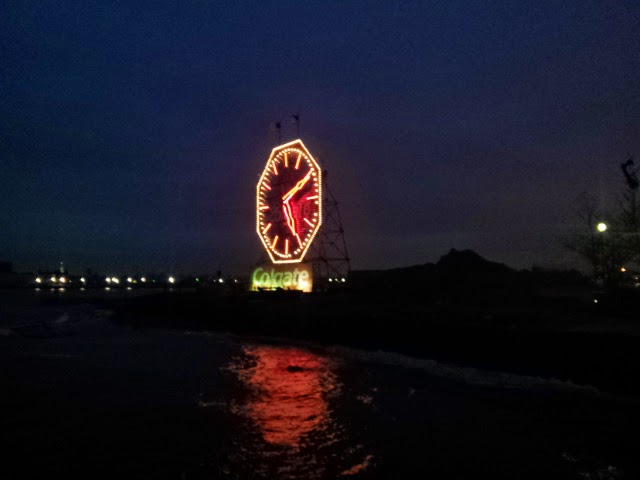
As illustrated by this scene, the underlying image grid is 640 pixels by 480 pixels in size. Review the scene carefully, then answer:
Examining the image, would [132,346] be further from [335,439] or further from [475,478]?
[475,478]

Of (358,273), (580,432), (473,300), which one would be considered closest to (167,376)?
(580,432)

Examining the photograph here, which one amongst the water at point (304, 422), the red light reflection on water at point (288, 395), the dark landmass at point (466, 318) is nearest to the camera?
the water at point (304, 422)

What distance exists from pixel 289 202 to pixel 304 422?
2938 centimetres

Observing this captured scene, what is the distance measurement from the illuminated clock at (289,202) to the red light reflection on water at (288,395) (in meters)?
18.4

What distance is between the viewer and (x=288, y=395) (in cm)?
1184

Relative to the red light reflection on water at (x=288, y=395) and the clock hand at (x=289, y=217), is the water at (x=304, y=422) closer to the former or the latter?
the red light reflection on water at (x=288, y=395)

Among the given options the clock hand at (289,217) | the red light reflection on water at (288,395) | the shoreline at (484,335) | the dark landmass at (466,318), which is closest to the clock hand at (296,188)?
the clock hand at (289,217)

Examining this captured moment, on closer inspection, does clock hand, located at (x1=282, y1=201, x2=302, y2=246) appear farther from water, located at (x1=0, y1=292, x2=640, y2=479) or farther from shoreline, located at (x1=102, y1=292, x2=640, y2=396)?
water, located at (x1=0, y1=292, x2=640, y2=479)

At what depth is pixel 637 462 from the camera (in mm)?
7418

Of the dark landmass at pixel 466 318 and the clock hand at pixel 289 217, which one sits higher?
Answer: the clock hand at pixel 289 217

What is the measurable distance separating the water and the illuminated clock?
813 inches

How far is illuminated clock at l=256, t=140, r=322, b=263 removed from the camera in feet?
120

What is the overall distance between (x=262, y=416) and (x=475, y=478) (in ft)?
15.1

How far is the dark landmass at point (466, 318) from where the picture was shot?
14359 mm
